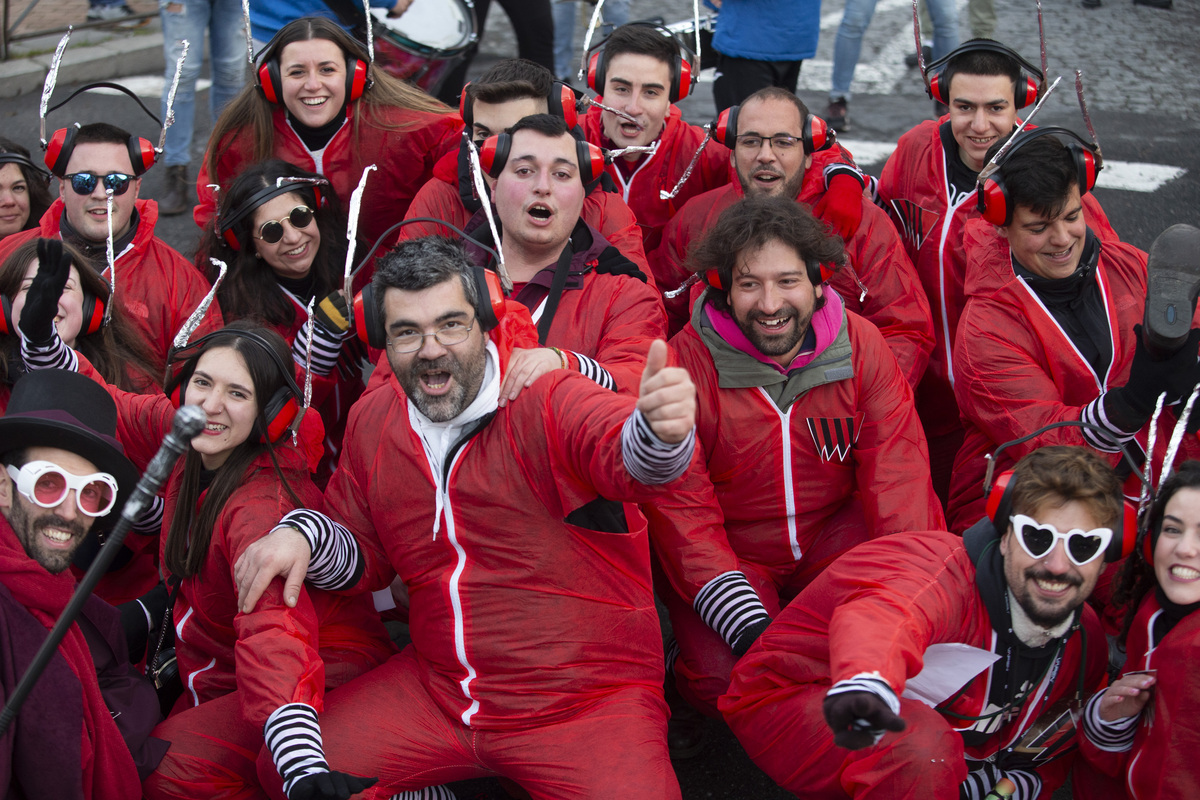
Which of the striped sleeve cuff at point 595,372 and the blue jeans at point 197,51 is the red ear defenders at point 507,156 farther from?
the blue jeans at point 197,51

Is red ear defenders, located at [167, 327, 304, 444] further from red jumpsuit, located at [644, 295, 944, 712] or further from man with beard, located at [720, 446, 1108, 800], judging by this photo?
man with beard, located at [720, 446, 1108, 800]

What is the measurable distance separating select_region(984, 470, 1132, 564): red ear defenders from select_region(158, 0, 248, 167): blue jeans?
5.17 metres

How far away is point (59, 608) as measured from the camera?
9.29ft

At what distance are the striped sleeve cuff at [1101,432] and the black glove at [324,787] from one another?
2.40 m

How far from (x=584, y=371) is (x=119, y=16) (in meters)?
8.28

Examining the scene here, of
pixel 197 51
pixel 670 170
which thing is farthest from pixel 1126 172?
pixel 197 51

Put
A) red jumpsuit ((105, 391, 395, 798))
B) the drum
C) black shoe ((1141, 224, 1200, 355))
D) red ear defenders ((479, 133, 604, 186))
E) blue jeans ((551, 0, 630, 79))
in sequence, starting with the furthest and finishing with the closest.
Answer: blue jeans ((551, 0, 630, 79)) → the drum → red ear defenders ((479, 133, 604, 186)) → black shoe ((1141, 224, 1200, 355)) → red jumpsuit ((105, 391, 395, 798))

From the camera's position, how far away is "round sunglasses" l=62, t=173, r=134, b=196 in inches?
176

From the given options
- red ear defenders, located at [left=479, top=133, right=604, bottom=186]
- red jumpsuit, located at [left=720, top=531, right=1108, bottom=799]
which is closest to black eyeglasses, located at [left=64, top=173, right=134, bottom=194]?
red ear defenders, located at [left=479, top=133, right=604, bottom=186]

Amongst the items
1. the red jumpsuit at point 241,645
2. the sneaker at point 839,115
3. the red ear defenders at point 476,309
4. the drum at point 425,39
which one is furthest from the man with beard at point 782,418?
the sneaker at point 839,115

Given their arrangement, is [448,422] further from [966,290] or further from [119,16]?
[119,16]

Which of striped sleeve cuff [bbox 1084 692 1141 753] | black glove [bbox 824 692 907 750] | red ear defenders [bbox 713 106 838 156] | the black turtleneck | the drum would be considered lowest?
striped sleeve cuff [bbox 1084 692 1141 753]

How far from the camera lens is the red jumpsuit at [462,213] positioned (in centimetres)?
448

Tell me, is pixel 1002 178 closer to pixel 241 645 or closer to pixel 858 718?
pixel 858 718
